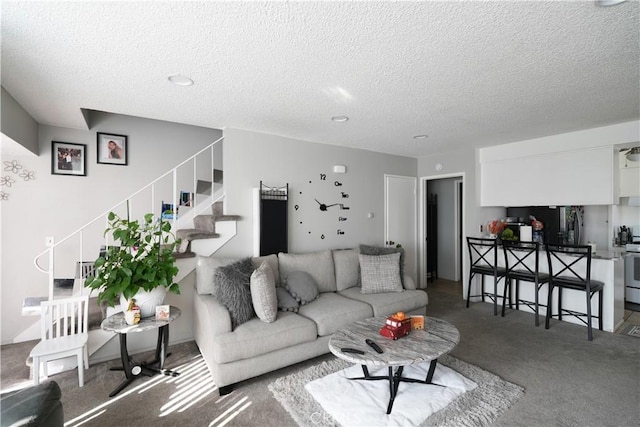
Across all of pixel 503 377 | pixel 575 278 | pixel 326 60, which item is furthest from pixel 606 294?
pixel 326 60

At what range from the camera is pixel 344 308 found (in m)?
3.12

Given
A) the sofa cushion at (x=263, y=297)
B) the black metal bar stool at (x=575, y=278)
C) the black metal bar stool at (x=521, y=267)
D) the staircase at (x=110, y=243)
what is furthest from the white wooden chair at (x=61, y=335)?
the black metal bar stool at (x=575, y=278)

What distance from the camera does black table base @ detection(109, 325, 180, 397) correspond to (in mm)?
2555

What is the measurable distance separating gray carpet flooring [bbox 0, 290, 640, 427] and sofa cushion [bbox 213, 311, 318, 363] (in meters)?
0.29

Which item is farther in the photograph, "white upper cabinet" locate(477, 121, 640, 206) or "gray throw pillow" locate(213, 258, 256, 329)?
"white upper cabinet" locate(477, 121, 640, 206)

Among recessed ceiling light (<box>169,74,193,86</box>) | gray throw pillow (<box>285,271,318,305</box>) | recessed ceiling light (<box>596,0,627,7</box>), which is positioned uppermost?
recessed ceiling light (<box>596,0,627,7</box>)

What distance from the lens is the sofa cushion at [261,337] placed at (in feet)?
7.86

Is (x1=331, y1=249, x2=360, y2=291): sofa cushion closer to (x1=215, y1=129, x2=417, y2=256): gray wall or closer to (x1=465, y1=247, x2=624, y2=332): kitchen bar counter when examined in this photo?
(x1=215, y1=129, x2=417, y2=256): gray wall

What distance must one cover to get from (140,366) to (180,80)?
7.90 ft

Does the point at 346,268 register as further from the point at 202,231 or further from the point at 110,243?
the point at 110,243

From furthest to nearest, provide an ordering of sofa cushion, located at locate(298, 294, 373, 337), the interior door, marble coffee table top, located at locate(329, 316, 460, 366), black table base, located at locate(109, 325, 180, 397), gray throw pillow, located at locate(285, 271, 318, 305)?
the interior door < gray throw pillow, located at locate(285, 271, 318, 305) < sofa cushion, located at locate(298, 294, 373, 337) < black table base, located at locate(109, 325, 180, 397) < marble coffee table top, located at locate(329, 316, 460, 366)

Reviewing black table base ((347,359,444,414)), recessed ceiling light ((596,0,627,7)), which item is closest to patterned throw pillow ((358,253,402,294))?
black table base ((347,359,444,414))

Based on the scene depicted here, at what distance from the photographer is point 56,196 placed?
11.9 ft

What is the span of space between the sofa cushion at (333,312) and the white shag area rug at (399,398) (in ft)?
1.18
